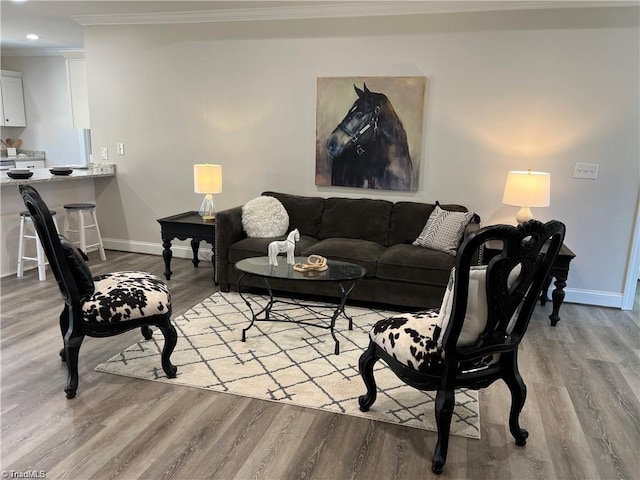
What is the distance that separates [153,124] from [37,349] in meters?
2.89

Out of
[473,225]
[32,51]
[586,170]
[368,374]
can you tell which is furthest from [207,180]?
[32,51]

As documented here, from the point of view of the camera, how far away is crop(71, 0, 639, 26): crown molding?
3.78 meters

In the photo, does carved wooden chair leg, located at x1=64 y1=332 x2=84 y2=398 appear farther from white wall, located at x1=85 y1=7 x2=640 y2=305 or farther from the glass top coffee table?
white wall, located at x1=85 y1=7 x2=640 y2=305

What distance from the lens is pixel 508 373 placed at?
2.06 metres

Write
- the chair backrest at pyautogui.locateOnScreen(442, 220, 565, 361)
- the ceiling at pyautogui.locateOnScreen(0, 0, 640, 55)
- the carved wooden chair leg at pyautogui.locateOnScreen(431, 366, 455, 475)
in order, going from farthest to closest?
1. the ceiling at pyautogui.locateOnScreen(0, 0, 640, 55)
2. the carved wooden chair leg at pyautogui.locateOnScreen(431, 366, 455, 475)
3. the chair backrest at pyautogui.locateOnScreen(442, 220, 565, 361)

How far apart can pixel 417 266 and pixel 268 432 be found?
1.87m

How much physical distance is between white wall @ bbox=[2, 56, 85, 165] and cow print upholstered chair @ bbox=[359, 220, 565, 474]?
6.66 metres

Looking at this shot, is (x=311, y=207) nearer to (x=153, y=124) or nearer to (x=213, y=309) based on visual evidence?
(x=213, y=309)

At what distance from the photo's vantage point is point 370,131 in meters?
4.33

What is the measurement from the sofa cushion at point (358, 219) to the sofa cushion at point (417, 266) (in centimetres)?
51

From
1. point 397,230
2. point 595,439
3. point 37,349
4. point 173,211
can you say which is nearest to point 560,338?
point 595,439

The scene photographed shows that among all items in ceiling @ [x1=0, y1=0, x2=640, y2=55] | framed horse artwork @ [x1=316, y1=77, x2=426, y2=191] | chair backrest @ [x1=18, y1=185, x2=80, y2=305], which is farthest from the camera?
framed horse artwork @ [x1=316, y1=77, x2=426, y2=191]

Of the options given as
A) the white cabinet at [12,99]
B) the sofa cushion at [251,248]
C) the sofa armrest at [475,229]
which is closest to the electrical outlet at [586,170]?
the sofa armrest at [475,229]

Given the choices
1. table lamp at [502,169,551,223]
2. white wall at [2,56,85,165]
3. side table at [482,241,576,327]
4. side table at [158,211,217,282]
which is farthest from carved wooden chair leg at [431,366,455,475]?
white wall at [2,56,85,165]
